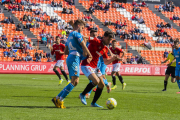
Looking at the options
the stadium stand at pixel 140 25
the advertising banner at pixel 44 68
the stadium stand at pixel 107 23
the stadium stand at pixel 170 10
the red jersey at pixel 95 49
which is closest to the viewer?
the red jersey at pixel 95 49

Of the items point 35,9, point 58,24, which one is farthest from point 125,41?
point 35,9

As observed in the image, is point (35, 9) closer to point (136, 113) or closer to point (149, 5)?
point (149, 5)

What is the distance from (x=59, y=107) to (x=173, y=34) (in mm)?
39265

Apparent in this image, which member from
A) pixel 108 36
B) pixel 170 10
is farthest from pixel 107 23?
pixel 108 36

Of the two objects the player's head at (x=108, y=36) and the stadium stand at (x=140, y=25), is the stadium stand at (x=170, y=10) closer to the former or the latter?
the stadium stand at (x=140, y=25)

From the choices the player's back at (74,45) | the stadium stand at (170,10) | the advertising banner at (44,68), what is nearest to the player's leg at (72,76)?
the player's back at (74,45)

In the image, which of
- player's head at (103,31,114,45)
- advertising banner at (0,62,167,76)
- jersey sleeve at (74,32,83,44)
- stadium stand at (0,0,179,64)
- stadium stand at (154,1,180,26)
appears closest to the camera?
jersey sleeve at (74,32,83,44)

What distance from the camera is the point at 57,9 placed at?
42.1 meters

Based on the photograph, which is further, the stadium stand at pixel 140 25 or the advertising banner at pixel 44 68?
the stadium stand at pixel 140 25

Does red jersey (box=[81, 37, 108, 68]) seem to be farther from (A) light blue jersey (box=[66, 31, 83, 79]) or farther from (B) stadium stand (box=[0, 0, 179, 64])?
(B) stadium stand (box=[0, 0, 179, 64])

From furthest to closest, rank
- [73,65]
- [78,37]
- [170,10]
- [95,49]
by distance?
[170,10]
[95,49]
[73,65]
[78,37]

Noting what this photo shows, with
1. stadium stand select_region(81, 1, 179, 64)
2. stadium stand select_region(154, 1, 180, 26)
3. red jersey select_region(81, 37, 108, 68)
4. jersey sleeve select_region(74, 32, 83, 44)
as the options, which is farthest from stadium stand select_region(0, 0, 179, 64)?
jersey sleeve select_region(74, 32, 83, 44)

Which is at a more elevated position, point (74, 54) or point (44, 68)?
point (74, 54)

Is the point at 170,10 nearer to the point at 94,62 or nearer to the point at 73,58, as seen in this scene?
the point at 94,62
